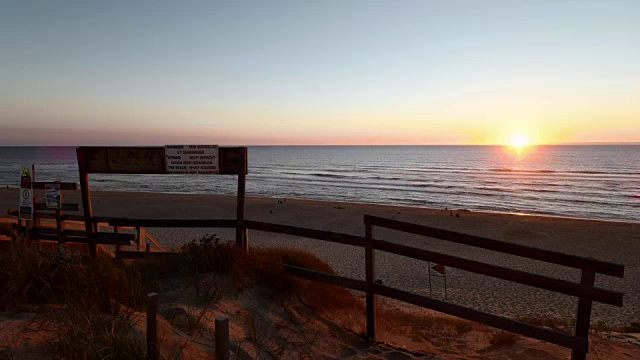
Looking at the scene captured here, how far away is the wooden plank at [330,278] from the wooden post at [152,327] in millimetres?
2540

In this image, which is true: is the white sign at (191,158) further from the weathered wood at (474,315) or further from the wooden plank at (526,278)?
the wooden plank at (526,278)

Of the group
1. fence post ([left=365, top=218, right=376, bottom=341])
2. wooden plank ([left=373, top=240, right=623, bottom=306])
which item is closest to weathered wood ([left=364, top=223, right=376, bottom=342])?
fence post ([left=365, top=218, right=376, bottom=341])

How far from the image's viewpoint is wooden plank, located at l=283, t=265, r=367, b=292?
5027 millimetres

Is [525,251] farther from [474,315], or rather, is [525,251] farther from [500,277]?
[474,315]

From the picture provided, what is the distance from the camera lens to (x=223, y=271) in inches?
227

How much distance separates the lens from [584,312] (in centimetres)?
379

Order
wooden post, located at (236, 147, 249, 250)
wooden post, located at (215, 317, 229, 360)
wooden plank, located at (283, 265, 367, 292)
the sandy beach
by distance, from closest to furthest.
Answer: wooden post, located at (215, 317, 229, 360)
wooden plank, located at (283, 265, 367, 292)
wooden post, located at (236, 147, 249, 250)
the sandy beach

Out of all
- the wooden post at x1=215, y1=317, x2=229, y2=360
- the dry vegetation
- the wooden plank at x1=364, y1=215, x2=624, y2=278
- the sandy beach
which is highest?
the wooden plank at x1=364, y1=215, x2=624, y2=278

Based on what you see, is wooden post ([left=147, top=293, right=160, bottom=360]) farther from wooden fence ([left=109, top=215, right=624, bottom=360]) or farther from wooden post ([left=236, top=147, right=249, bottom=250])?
wooden post ([left=236, top=147, right=249, bottom=250])

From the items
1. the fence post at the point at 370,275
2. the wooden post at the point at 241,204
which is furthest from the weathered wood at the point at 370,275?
the wooden post at the point at 241,204

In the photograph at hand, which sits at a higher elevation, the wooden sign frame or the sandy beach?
the wooden sign frame

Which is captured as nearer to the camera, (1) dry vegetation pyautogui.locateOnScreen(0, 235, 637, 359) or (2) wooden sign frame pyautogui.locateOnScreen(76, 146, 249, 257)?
(1) dry vegetation pyautogui.locateOnScreen(0, 235, 637, 359)

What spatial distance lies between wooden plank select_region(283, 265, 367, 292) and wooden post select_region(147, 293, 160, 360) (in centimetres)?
254

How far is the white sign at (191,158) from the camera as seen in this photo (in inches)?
237
